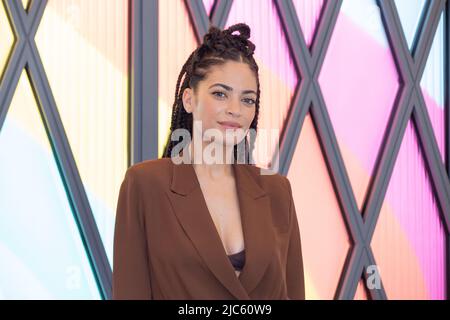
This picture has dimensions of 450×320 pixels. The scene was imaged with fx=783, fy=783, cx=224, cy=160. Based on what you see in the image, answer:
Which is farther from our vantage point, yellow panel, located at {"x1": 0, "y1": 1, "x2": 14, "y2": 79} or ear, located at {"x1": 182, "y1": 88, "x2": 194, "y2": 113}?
yellow panel, located at {"x1": 0, "y1": 1, "x2": 14, "y2": 79}

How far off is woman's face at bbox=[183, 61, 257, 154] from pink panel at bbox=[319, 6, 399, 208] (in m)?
1.95

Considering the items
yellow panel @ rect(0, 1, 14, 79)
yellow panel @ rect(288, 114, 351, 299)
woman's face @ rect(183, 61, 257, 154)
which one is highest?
yellow panel @ rect(0, 1, 14, 79)

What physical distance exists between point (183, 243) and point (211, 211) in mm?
159

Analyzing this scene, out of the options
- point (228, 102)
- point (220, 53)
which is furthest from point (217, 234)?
point (220, 53)

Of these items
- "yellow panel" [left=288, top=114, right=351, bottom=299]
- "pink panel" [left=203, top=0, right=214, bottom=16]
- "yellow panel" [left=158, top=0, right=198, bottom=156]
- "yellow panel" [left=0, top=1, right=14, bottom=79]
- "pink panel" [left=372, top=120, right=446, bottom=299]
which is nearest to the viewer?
"yellow panel" [left=0, top=1, right=14, bottom=79]

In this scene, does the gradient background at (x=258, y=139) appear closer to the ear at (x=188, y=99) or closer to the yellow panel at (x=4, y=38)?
the yellow panel at (x=4, y=38)

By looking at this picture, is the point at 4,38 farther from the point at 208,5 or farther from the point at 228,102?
the point at 228,102

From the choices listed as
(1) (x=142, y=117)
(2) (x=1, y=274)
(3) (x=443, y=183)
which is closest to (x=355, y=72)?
(3) (x=443, y=183)

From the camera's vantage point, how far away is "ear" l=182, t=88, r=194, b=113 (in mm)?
1944

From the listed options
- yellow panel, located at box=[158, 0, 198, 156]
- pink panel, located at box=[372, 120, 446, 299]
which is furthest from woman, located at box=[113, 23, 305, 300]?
pink panel, located at box=[372, 120, 446, 299]

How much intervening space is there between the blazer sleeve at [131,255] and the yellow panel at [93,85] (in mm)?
1389

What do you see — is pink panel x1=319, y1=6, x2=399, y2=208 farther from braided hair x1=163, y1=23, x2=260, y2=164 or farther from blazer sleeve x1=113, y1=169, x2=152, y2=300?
blazer sleeve x1=113, y1=169, x2=152, y2=300

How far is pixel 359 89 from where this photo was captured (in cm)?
390
